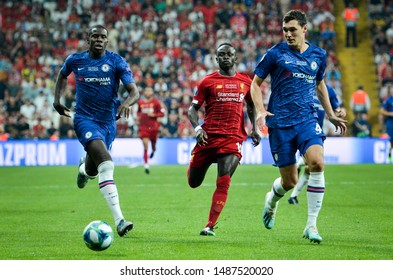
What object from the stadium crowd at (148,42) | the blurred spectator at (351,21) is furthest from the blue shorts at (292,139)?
the blurred spectator at (351,21)

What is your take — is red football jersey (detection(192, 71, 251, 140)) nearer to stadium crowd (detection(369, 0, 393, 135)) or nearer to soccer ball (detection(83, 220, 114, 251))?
soccer ball (detection(83, 220, 114, 251))

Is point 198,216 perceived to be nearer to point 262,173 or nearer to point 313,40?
point 262,173

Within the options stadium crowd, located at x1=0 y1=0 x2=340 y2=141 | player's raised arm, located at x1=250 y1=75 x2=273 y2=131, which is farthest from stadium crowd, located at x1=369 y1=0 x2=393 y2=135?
player's raised arm, located at x1=250 y1=75 x2=273 y2=131

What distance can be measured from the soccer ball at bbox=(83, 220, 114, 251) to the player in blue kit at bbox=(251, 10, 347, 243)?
7.76 feet

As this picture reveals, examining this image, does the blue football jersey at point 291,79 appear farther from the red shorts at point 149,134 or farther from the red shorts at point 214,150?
the red shorts at point 149,134

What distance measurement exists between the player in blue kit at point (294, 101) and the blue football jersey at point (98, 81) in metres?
1.96

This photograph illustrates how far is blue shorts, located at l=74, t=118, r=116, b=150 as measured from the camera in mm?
A: 11227

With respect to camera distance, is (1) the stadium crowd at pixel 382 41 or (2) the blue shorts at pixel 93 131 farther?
(1) the stadium crowd at pixel 382 41

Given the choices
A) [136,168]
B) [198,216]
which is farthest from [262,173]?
[198,216]

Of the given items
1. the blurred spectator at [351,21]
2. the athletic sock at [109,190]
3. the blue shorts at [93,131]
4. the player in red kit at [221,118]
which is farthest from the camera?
the blurred spectator at [351,21]

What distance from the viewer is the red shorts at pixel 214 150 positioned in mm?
11500

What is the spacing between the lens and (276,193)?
443 inches

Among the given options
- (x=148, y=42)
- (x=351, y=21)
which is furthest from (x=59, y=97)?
(x=351, y=21)

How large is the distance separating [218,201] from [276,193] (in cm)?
75
